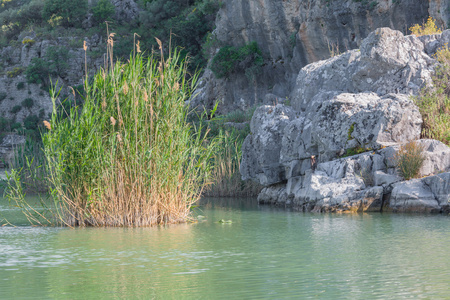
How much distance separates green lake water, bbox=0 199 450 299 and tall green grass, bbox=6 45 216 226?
0.41m

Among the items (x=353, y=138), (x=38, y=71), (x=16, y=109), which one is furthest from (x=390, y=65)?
(x=16, y=109)

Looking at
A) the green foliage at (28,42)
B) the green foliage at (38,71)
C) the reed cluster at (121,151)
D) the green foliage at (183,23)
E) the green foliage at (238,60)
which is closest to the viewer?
the reed cluster at (121,151)

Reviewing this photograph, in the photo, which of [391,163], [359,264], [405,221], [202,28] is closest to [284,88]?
[202,28]

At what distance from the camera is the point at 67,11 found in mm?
53625

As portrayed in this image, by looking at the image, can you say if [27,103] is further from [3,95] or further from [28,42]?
[28,42]

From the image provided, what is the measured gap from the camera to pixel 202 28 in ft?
133

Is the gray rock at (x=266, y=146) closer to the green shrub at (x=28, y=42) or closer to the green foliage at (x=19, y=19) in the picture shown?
the green shrub at (x=28, y=42)

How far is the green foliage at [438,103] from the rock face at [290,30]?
31.6ft

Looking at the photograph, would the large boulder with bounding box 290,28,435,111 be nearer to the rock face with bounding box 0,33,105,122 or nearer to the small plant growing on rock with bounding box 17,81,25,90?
the rock face with bounding box 0,33,105,122

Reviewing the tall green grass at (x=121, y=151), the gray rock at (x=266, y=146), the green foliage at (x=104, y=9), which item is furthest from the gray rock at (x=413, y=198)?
the green foliage at (x=104, y=9)

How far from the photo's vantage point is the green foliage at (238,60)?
33500mm

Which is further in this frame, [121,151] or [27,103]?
[27,103]

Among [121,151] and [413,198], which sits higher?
[121,151]

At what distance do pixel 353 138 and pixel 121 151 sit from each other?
17.1ft
